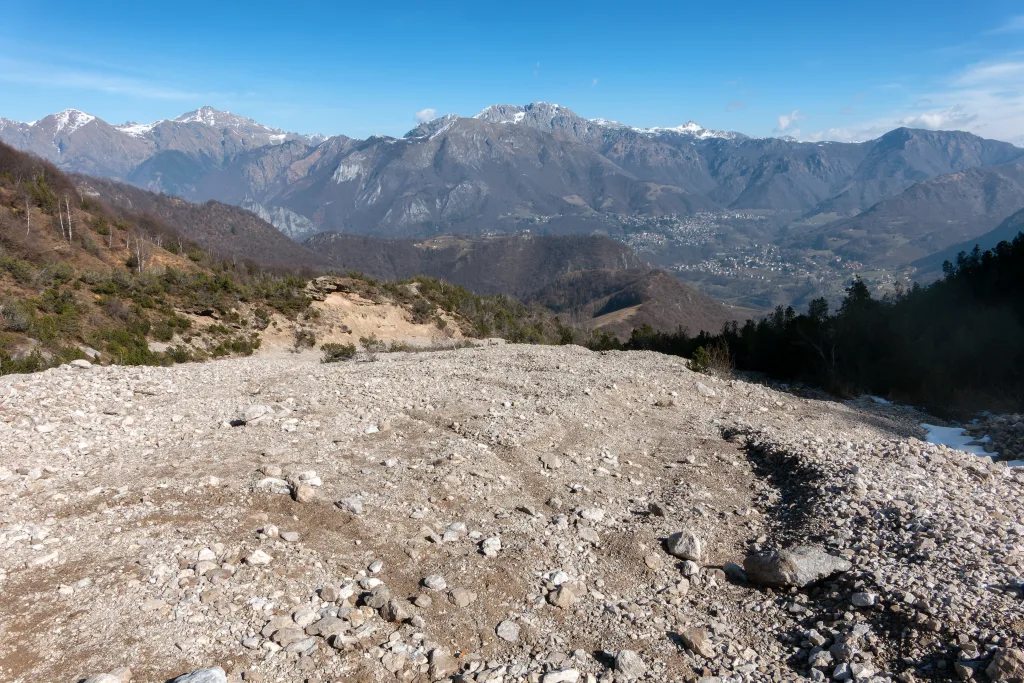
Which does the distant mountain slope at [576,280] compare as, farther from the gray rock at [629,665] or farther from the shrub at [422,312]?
the gray rock at [629,665]

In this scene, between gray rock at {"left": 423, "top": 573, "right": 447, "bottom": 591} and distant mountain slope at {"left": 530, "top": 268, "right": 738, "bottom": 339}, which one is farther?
distant mountain slope at {"left": 530, "top": 268, "right": 738, "bottom": 339}

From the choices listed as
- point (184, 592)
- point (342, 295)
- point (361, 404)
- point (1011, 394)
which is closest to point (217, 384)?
point (361, 404)

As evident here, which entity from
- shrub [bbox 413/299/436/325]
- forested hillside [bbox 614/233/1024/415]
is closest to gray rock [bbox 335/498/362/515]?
forested hillside [bbox 614/233/1024/415]

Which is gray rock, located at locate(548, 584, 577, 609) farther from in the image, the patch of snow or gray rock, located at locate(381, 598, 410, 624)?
the patch of snow

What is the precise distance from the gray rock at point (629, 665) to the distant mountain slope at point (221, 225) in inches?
4213

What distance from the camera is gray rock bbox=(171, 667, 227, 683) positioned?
10.8ft

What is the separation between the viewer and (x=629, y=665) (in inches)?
153

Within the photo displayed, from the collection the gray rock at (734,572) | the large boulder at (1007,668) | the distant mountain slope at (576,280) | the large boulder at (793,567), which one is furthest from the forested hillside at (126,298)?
the distant mountain slope at (576,280)

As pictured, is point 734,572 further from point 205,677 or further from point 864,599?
point 205,677

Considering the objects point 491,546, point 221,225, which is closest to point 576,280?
point 221,225

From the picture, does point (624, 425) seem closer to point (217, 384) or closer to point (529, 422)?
point (529, 422)

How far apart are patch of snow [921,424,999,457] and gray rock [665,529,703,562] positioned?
8.65 metres

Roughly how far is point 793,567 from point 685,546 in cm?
98

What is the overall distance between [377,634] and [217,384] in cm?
892
